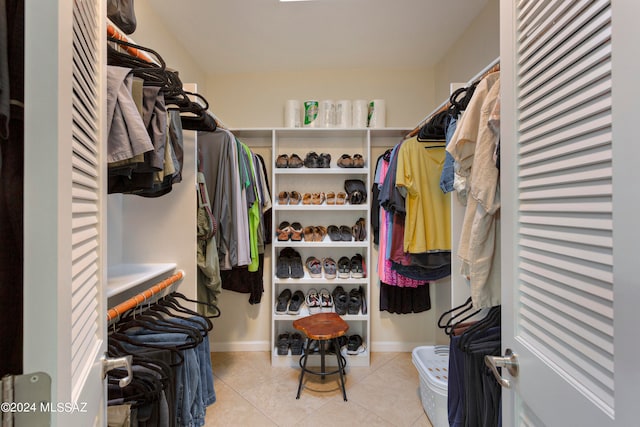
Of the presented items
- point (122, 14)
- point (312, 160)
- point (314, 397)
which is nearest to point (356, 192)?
point (312, 160)

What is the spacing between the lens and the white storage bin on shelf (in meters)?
1.55

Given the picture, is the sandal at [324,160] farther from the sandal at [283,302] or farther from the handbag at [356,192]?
the sandal at [283,302]

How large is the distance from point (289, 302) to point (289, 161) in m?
1.21

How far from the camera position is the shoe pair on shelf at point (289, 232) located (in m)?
2.32

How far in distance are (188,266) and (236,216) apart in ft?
1.38

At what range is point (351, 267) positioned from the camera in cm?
240

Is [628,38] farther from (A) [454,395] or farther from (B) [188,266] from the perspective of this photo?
(B) [188,266]

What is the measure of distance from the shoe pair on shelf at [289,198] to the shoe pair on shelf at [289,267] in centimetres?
47

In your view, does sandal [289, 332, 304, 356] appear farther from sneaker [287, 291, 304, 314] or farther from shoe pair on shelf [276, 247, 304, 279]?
shoe pair on shelf [276, 247, 304, 279]

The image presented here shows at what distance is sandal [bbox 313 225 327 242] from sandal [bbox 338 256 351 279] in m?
0.27

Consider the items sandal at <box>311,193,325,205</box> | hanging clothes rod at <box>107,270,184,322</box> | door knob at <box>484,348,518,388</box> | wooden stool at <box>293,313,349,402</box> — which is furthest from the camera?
sandal at <box>311,193,325,205</box>

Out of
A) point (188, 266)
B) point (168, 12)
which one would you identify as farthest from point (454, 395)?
point (168, 12)

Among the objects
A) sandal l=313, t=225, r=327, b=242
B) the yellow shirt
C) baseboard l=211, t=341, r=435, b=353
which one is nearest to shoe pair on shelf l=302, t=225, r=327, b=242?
sandal l=313, t=225, r=327, b=242

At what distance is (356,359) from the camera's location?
231cm
